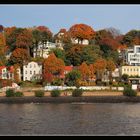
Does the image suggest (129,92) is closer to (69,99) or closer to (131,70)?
(69,99)

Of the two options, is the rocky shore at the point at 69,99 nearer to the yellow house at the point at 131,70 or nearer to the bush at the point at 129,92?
the bush at the point at 129,92

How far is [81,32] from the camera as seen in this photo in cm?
3922

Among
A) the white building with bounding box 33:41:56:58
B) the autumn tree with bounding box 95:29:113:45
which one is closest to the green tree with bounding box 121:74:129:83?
the white building with bounding box 33:41:56:58

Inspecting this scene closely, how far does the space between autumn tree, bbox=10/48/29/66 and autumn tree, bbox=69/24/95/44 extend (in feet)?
31.5

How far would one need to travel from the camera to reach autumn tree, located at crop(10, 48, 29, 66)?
2956 centimetres

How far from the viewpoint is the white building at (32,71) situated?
2914 cm

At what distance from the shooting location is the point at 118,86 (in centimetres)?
2572

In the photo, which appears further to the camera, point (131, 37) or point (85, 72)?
point (131, 37)

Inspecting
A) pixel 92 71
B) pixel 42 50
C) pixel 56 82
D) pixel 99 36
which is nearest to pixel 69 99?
pixel 56 82

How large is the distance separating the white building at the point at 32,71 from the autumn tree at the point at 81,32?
33.0 feet

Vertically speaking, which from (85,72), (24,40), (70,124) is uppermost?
(24,40)

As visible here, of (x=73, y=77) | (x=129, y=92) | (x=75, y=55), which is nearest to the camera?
(x=129, y=92)

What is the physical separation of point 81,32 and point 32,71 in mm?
11584

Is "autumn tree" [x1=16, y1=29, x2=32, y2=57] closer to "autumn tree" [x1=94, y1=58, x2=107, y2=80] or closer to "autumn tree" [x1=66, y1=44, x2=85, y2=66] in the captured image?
"autumn tree" [x1=66, y1=44, x2=85, y2=66]
